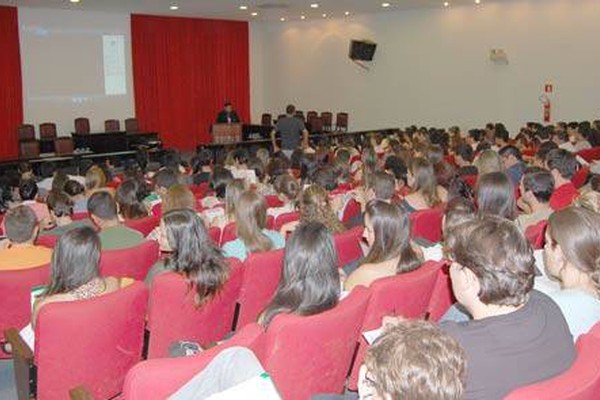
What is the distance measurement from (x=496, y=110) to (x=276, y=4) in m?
5.82

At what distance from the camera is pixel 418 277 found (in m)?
3.21

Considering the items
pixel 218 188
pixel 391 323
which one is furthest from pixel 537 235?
pixel 218 188

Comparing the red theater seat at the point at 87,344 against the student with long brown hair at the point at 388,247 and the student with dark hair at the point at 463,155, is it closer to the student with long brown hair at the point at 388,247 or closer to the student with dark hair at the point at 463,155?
the student with long brown hair at the point at 388,247

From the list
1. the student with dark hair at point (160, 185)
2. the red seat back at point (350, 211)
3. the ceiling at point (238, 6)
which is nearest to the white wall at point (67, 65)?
the ceiling at point (238, 6)

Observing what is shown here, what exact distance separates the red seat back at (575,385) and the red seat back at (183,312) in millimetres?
1996

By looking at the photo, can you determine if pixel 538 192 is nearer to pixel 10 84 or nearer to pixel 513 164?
pixel 513 164

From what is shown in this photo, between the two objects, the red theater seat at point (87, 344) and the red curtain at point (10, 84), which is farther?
the red curtain at point (10, 84)

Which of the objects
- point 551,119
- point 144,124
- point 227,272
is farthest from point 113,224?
point 144,124

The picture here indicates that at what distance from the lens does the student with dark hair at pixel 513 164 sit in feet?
25.0

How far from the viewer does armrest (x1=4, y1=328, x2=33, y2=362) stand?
3141mm

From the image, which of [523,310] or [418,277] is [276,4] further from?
[523,310]

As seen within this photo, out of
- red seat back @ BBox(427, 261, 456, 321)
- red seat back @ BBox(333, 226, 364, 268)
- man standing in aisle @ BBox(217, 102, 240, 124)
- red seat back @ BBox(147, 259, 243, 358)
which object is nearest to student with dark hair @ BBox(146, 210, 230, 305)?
red seat back @ BBox(147, 259, 243, 358)

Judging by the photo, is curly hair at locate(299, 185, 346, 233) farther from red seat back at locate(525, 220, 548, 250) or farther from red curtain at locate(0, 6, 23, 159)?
red curtain at locate(0, 6, 23, 159)

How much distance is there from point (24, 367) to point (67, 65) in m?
14.3
